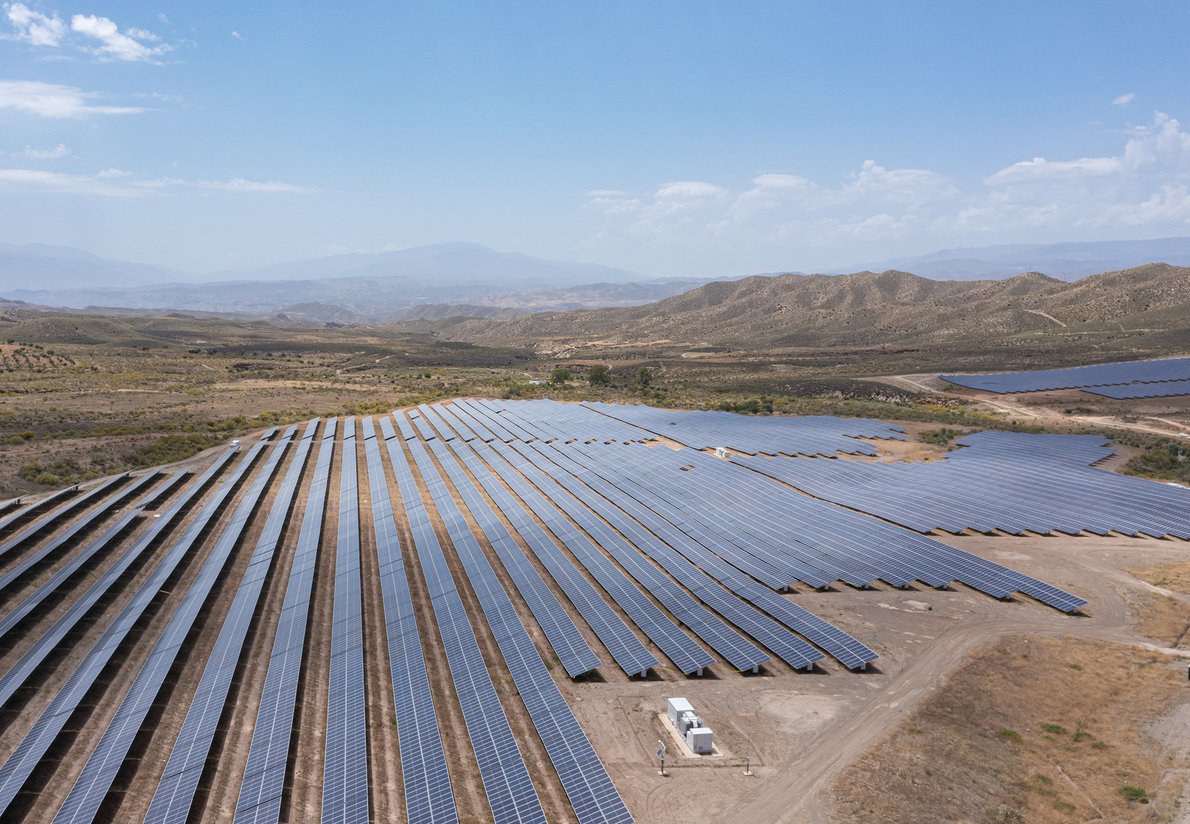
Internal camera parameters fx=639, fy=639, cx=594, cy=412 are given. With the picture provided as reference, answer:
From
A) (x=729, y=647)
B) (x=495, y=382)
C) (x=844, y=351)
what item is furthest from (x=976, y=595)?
(x=844, y=351)

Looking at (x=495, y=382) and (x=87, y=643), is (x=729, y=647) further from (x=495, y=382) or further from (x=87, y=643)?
(x=495, y=382)

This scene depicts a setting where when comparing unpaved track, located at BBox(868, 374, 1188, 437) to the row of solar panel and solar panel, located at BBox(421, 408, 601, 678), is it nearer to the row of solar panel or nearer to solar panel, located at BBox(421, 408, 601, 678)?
the row of solar panel

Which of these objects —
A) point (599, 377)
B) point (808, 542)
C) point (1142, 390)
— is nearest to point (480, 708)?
point (808, 542)

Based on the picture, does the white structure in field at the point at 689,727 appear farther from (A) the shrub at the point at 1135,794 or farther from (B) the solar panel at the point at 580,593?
(A) the shrub at the point at 1135,794

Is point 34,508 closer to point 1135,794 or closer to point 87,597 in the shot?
point 87,597

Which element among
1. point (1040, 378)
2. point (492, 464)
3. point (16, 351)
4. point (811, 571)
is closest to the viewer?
point (811, 571)

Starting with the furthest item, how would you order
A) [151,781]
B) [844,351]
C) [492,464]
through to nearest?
Answer: [844,351], [492,464], [151,781]
